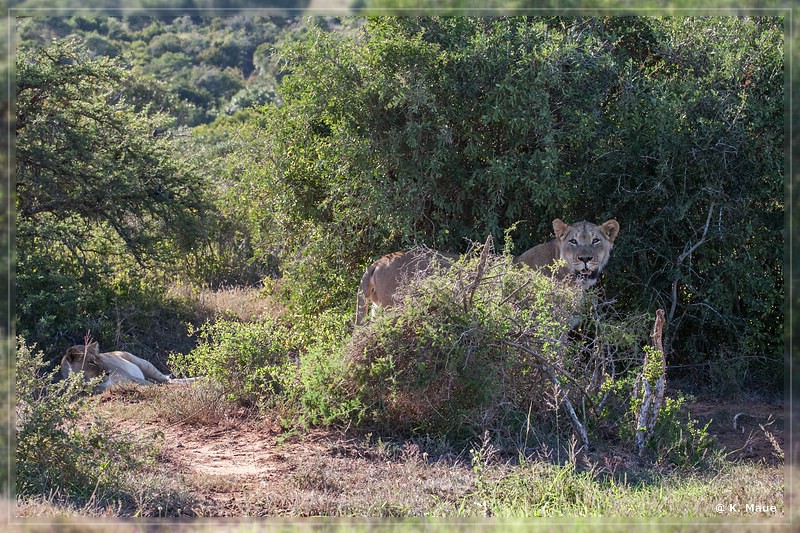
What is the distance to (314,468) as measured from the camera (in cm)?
668

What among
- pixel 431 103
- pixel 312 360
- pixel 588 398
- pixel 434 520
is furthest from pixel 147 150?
pixel 434 520

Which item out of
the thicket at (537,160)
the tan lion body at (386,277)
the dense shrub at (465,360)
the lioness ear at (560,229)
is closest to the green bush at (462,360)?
the dense shrub at (465,360)

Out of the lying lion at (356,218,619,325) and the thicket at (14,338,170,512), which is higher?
the lying lion at (356,218,619,325)

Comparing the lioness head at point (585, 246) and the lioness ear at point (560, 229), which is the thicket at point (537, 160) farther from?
the lioness head at point (585, 246)

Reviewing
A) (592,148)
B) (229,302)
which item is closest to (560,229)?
(592,148)

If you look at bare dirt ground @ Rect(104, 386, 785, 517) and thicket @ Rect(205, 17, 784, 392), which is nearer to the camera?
bare dirt ground @ Rect(104, 386, 785, 517)

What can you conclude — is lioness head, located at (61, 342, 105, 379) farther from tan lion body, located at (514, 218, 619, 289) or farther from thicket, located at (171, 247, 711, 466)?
tan lion body, located at (514, 218, 619, 289)

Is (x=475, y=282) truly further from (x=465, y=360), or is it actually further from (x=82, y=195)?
(x=82, y=195)

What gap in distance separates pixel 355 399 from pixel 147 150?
775cm

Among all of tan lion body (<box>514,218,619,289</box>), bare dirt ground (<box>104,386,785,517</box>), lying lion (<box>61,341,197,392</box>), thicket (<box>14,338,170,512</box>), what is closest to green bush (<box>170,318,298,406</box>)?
bare dirt ground (<box>104,386,785,517</box>)

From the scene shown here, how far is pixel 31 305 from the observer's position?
11.8 metres

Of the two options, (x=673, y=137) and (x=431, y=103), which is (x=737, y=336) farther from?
(x=431, y=103)

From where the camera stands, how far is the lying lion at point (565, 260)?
9461 mm

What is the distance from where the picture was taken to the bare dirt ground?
5938 millimetres
